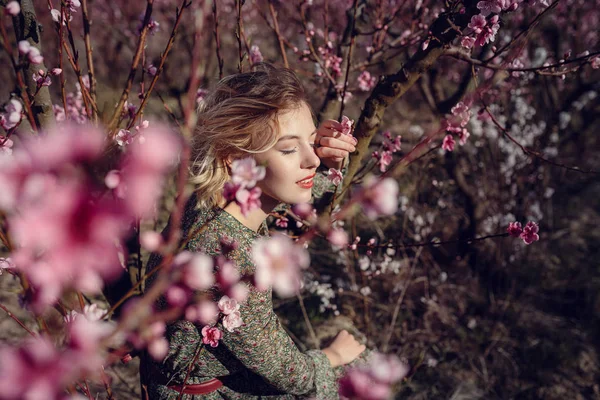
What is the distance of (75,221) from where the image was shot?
1.13 feet

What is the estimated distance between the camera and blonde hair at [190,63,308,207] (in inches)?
48.8

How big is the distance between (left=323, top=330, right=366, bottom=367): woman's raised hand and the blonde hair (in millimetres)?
956

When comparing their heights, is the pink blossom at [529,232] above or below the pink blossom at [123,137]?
above

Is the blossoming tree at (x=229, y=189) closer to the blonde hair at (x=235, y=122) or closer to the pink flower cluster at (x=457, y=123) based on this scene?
the pink flower cluster at (x=457, y=123)

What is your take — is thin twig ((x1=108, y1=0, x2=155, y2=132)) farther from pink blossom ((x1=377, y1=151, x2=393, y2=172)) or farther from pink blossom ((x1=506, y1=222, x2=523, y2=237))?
pink blossom ((x1=506, y1=222, x2=523, y2=237))

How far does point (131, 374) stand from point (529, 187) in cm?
331

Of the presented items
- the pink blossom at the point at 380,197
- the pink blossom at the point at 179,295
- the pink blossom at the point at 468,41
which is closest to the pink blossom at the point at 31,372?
the pink blossom at the point at 179,295

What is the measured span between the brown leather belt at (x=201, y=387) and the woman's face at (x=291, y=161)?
76 centimetres

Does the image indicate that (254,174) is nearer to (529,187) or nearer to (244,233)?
(244,233)

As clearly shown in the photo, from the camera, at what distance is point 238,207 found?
1332mm

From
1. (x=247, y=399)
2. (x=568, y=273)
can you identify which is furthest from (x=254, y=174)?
(x=568, y=273)

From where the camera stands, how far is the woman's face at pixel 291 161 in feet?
3.94

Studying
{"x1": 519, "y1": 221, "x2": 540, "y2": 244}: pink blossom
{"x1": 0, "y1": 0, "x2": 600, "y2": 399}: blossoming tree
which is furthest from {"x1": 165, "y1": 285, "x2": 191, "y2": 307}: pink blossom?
{"x1": 519, "y1": 221, "x2": 540, "y2": 244}: pink blossom

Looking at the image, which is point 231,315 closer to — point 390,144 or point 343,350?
point 343,350
